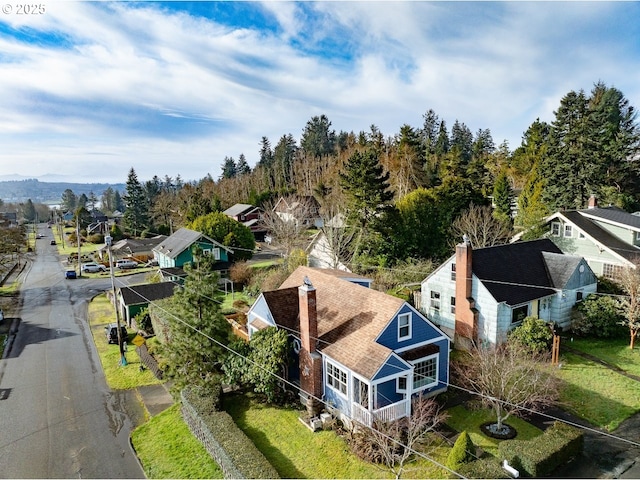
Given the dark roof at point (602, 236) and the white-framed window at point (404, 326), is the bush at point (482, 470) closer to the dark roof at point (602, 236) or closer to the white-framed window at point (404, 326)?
the white-framed window at point (404, 326)

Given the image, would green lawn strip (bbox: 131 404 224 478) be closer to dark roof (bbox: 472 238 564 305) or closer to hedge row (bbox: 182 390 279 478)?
hedge row (bbox: 182 390 279 478)

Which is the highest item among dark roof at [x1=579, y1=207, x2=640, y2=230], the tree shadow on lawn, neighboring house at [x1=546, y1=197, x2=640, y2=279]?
dark roof at [x1=579, y1=207, x2=640, y2=230]

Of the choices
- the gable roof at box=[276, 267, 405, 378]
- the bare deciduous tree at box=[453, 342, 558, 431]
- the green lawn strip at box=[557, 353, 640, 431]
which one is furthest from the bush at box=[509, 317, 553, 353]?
the gable roof at box=[276, 267, 405, 378]

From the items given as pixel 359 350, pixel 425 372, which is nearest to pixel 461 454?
pixel 359 350

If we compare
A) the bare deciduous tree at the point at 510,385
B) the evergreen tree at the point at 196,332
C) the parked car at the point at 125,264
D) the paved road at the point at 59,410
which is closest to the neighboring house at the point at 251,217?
the parked car at the point at 125,264

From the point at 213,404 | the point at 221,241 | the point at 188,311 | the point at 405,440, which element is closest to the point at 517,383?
the point at 405,440

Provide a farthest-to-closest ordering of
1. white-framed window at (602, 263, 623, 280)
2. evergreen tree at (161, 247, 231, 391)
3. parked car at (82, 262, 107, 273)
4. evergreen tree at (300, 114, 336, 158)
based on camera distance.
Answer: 1. evergreen tree at (300, 114, 336, 158)
2. parked car at (82, 262, 107, 273)
3. white-framed window at (602, 263, 623, 280)
4. evergreen tree at (161, 247, 231, 391)
